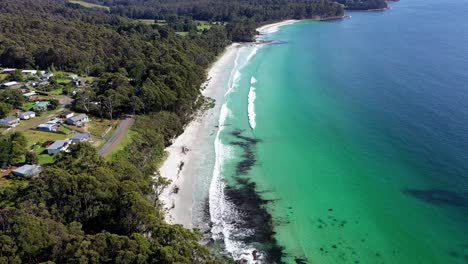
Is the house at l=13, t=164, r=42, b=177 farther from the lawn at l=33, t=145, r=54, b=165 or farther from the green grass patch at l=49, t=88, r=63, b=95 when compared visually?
the green grass patch at l=49, t=88, r=63, b=95

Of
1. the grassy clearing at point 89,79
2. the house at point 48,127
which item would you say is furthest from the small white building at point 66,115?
the grassy clearing at point 89,79

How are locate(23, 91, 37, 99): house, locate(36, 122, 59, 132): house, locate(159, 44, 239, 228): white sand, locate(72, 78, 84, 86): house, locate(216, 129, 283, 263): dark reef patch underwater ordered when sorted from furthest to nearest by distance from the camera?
locate(72, 78, 84, 86): house → locate(23, 91, 37, 99): house → locate(36, 122, 59, 132): house → locate(159, 44, 239, 228): white sand → locate(216, 129, 283, 263): dark reef patch underwater

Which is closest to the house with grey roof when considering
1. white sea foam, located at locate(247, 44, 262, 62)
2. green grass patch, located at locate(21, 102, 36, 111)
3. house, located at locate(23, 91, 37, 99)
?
house, located at locate(23, 91, 37, 99)

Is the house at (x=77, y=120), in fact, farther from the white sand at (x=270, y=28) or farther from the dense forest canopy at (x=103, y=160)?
the white sand at (x=270, y=28)

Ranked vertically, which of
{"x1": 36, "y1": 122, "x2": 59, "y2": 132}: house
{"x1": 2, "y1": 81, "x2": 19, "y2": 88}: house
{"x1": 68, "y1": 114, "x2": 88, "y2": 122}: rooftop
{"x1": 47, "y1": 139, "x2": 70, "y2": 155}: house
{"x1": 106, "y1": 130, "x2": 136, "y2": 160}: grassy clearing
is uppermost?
{"x1": 2, "y1": 81, "x2": 19, "y2": 88}: house

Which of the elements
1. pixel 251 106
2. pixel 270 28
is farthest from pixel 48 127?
Answer: pixel 270 28

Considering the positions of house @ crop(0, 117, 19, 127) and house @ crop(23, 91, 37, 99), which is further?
house @ crop(23, 91, 37, 99)

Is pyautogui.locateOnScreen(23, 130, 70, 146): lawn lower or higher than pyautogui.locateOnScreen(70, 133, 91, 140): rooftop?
lower
